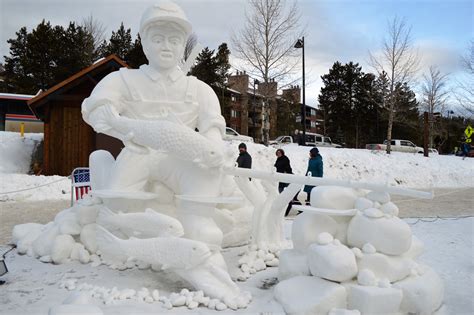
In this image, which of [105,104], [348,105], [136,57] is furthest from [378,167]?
[348,105]

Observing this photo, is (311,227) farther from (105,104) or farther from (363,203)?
(105,104)

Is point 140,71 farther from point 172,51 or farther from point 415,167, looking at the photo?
point 415,167

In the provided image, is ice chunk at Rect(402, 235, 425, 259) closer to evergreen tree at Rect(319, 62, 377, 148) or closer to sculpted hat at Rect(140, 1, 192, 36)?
sculpted hat at Rect(140, 1, 192, 36)

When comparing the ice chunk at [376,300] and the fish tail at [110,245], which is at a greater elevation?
the fish tail at [110,245]

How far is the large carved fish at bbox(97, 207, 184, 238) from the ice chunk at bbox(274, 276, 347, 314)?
91 cm

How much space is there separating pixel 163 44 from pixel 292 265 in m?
2.24

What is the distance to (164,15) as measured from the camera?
3.38 meters

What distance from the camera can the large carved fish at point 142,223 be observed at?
2924 millimetres

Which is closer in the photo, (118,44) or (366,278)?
(366,278)

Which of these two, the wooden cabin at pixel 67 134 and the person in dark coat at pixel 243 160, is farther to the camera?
the wooden cabin at pixel 67 134

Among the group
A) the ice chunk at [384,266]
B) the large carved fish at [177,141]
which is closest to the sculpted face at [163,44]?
the large carved fish at [177,141]

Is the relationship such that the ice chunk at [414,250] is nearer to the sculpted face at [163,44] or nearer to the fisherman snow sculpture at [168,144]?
the fisherman snow sculpture at [168,144]

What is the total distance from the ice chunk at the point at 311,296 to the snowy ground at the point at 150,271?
4.3 inches

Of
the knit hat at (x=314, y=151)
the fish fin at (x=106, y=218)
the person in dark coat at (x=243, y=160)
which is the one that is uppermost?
the knit hat at (x=314, y=151)
